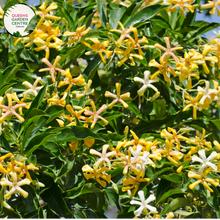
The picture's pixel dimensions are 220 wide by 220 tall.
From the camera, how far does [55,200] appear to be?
896mm

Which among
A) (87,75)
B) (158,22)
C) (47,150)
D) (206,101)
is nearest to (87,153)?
(47,150)

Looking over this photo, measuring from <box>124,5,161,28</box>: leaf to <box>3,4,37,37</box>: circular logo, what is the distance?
1.24 feet

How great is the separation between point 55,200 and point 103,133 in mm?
279

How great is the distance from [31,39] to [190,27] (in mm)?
655

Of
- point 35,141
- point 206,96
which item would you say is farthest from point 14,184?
point 206,96

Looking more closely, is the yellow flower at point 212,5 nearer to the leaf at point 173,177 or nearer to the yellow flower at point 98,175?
the leaf at point 173,177

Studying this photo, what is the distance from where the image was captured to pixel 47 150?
0.90 metres

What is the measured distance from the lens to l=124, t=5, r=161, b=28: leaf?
114cm

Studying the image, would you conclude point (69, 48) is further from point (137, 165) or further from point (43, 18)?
point (137, 165)

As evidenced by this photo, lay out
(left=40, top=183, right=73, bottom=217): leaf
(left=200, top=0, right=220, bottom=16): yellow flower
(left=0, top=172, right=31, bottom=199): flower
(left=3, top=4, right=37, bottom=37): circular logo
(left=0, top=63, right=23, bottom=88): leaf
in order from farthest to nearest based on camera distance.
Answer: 1. (left=200, top=0, right=220, bottom=16): yellow flower
2. (left=3, top=4, right=37, bottom=37): circular logo
3. (left=0, top=63, right=23, bottom=88): leaf
4. (left=40, top=183, right=73, bottom=217): leaf
5. (left=0, top=172, right=31, bottom=199): flower

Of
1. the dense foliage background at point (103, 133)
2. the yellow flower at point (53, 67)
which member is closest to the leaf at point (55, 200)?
the dense foliage background at point (103, 133)

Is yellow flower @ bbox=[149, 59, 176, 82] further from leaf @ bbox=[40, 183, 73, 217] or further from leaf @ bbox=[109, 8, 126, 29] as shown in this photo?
leaf @ bbox=[40, 183, 73, 217]

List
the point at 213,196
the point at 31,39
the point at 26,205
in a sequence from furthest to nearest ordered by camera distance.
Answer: the point at 31,39 < the point at 213,196 < the point at 26,205

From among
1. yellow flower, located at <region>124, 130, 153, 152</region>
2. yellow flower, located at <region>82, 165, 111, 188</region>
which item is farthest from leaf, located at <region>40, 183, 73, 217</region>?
yellow flower, located at <region>124, 130, 153, 152</region>
